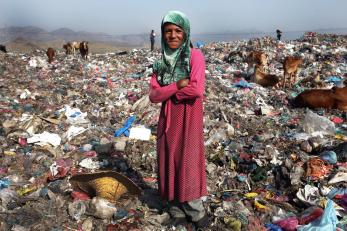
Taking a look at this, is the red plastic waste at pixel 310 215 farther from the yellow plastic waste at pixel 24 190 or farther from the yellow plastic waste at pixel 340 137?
the yellow plastic waste at pixel 24 190

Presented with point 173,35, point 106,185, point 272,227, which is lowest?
point 272,227

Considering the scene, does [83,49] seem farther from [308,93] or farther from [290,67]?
[308,93]

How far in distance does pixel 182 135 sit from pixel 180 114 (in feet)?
0.52

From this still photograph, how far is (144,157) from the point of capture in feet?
15.1

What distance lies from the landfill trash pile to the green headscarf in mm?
1049

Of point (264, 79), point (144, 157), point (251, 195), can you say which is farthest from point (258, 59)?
point (251, 195)

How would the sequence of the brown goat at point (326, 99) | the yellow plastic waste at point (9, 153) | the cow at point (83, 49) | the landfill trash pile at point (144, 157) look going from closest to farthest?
the landfill trash pile at point (144, 157) → the yellow plastic waste at point (9, 153) → the brown goat at point (326, 99) → the cow at point (83, 49)

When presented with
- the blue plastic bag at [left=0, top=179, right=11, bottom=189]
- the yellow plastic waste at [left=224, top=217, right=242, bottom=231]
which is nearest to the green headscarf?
the yellow plastic waste at [left=224, top=217, right=242, bottom=231]

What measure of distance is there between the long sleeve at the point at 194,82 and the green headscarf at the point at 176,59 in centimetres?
5

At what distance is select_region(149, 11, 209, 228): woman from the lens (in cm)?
263

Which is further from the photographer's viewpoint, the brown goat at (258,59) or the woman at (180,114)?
the brown goat at (258,59)

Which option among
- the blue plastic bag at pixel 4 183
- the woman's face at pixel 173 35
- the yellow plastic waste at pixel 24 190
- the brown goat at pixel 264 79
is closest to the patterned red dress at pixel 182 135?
the woman's face at pixel 173 35

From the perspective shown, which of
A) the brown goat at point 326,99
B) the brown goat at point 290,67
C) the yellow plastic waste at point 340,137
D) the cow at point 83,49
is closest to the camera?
the yellow plastic waste at point 340,137

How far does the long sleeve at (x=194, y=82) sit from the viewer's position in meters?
2.61
